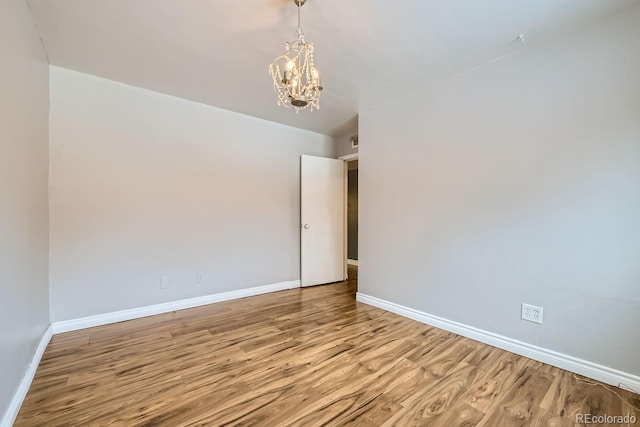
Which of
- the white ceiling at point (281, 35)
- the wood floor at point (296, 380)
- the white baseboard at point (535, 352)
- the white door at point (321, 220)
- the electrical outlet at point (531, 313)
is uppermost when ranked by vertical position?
the white ceiling at point (281, 35)

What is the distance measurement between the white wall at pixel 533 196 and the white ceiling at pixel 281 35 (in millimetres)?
272

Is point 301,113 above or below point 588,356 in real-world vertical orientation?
above

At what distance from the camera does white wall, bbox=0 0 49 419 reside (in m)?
1.41

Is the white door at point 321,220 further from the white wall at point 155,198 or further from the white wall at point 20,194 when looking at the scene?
the white wall at point 20,194

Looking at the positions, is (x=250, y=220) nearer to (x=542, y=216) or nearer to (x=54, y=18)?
(x=54, y=18)

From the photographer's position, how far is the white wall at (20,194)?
141 centimetres

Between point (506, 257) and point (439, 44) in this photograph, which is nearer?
point (439, 44)

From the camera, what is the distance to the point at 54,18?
188cm

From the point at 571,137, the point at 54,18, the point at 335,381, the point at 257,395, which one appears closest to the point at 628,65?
the point at 571,137

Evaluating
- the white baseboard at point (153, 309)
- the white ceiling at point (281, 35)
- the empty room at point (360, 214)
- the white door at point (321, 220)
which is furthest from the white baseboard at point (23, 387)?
the white door at point (321, 220)

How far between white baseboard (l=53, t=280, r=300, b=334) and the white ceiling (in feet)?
7.77

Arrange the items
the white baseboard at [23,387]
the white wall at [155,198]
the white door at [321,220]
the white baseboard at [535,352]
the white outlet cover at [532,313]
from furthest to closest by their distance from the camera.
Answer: the white door at [321,220] → the white wall at [155,198] → the white outlet cover at [532,313] → the white baseboard at [535,352] → the white baseboard at [23,387]

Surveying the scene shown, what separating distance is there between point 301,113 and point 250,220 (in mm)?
1582

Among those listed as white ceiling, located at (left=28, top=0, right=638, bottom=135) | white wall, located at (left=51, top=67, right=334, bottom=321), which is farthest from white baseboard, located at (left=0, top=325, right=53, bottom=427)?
white ceiling, located at (left=28, top=0, right=638, bottom=135)
